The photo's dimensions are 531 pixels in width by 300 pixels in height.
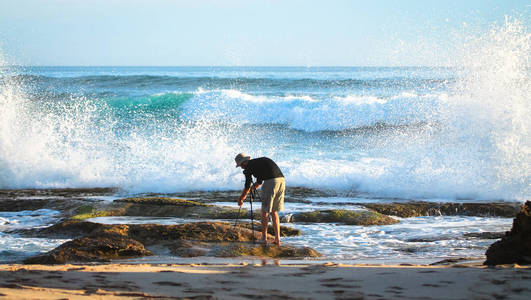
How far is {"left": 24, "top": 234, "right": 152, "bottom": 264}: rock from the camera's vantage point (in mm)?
6895

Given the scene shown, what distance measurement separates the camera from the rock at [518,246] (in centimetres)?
587

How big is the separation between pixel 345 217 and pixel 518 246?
4.19 meters

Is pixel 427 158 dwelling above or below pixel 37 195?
above

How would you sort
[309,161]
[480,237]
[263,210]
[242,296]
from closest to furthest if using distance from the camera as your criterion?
[242,296], [263,210], [480,237], [309,161]

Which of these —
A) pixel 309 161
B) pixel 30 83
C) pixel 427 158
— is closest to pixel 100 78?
pixel 30 83

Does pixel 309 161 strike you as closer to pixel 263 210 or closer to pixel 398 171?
pixel 398 171

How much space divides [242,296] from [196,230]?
142 inches

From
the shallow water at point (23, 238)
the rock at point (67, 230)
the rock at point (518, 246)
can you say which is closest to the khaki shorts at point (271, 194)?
the rock at point (67, 230)

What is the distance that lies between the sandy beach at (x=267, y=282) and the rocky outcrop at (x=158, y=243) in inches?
44.3

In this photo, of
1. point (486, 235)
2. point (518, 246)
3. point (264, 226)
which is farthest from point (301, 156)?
point (518, 246)

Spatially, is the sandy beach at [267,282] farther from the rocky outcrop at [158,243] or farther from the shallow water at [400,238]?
the shallow water at [400,238]

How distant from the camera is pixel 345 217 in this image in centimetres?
996

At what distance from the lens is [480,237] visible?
8.61 metres

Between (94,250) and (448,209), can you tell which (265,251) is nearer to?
(94,250)
